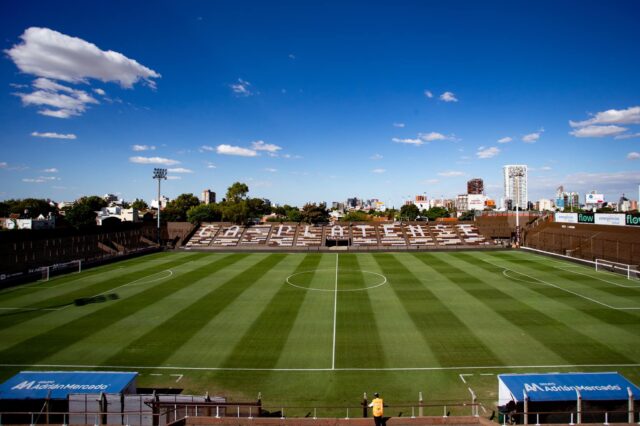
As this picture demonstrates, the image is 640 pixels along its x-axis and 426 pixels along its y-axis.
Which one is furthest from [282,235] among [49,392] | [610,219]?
[49,392]

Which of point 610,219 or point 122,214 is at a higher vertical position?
point 122,214

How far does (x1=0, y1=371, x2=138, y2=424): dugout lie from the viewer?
11.7 meters

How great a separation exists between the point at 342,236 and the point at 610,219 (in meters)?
39.8

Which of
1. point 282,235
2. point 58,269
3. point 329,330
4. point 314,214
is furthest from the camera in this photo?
point 314,214

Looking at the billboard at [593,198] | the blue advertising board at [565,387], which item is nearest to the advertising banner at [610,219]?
the blue advertising board at [565,387]

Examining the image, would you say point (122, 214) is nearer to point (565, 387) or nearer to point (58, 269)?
point (58, 269)

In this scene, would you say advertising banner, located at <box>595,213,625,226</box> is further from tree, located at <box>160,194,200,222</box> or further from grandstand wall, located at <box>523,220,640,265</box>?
tree, located at <box>160,194,200,222</box>

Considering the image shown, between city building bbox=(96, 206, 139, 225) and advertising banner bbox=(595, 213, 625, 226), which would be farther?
city building bbox=(96, 206, 139, 225)

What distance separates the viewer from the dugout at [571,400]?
36.4 feet

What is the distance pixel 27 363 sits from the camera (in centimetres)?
1756

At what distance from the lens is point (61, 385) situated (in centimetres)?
1207

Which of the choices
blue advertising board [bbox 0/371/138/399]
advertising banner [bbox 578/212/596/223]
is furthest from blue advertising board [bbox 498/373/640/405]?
advertising banner [bbox 578/212/596/223]

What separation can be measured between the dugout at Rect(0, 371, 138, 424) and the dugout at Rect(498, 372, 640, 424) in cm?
1276

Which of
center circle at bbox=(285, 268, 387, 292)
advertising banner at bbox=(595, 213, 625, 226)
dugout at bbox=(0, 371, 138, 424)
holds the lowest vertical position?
center circle at bbox=(285, 268, 387, 292)
